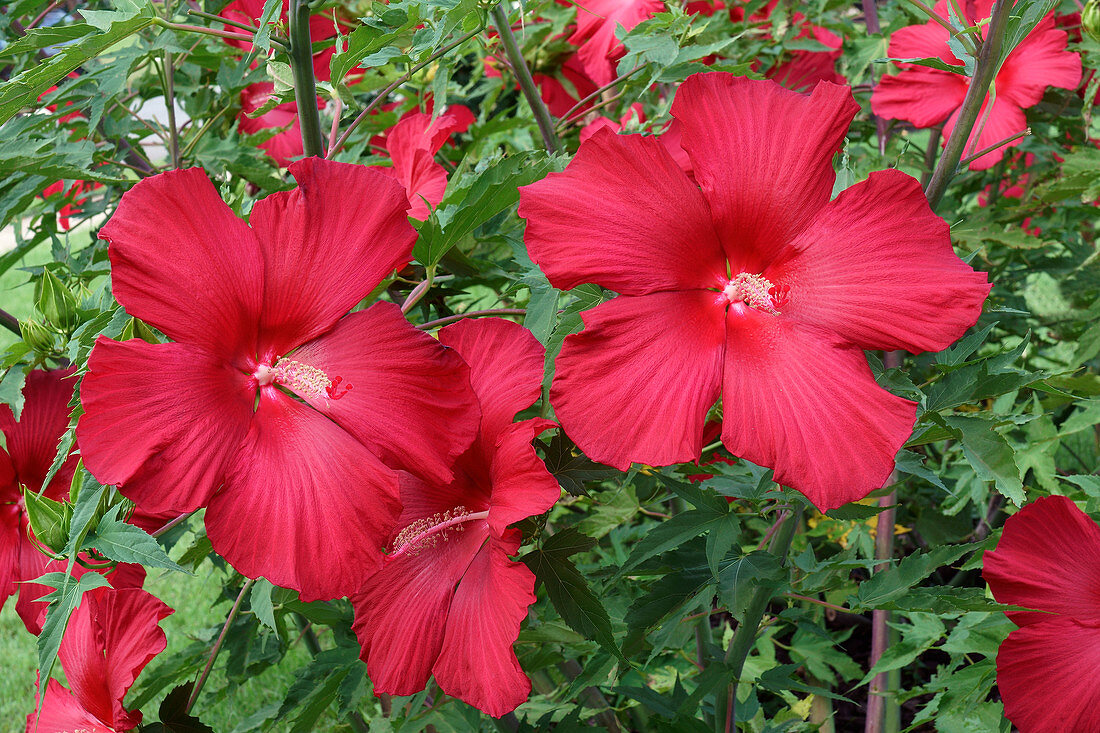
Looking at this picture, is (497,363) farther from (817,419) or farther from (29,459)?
(29,459)

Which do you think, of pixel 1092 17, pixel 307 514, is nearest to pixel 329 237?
pixel 307 514

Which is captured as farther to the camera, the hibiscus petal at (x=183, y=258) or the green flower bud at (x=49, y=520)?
the green flower bud at (x=49, y=520)

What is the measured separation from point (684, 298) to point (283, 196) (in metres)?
0.33

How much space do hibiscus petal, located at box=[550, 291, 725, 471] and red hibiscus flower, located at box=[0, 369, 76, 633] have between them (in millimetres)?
689

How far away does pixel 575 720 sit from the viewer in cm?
116

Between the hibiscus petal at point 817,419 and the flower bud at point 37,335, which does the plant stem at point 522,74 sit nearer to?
the hibiscus petal at point 817,419

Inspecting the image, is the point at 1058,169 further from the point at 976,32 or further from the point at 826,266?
the point at 826,266


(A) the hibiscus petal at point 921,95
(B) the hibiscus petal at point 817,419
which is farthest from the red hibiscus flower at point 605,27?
(B) the hibiscus petal at point 817,419

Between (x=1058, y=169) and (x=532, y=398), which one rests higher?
(x=532, y=398)

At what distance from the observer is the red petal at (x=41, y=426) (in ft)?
3.66

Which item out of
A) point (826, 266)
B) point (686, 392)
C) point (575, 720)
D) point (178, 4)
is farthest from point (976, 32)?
point (178, 4)

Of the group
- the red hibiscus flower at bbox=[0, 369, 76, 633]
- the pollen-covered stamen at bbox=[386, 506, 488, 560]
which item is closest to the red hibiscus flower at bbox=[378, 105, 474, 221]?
the pollen-covered stamen at bbox=[386, 506, 488, 560]

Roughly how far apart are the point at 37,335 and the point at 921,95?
121 centimetres

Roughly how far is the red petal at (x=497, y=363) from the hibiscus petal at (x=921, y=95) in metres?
0.82
